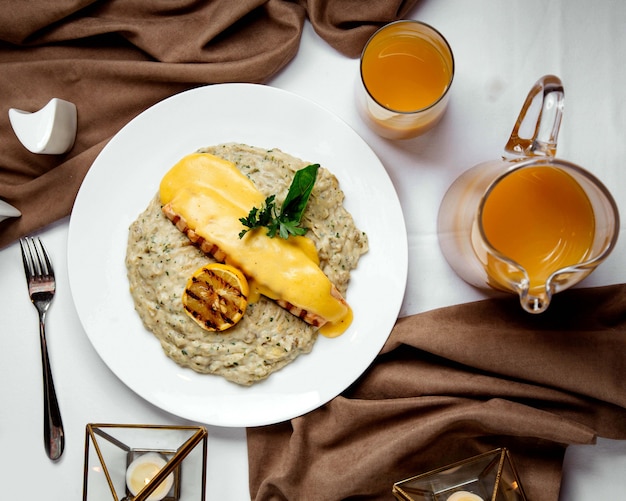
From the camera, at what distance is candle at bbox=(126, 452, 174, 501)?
224cm

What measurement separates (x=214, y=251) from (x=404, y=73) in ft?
3.21

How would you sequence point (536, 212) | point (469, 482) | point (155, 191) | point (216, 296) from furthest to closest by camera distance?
point (155, 191) < point (469, 482) < point (216, 296) < point (536, 212)

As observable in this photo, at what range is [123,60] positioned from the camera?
8.08 ft

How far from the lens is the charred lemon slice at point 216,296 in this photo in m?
2.16

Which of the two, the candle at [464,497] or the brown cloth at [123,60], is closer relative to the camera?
the candle at [464,497]

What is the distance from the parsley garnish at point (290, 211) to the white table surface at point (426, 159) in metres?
0.44

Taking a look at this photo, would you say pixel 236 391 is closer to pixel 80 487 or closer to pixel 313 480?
pixel 313 480

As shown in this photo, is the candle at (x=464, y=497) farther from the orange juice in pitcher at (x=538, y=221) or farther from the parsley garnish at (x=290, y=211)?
the parsley garnish at (x=290, y=211)

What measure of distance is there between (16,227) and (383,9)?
66.4 inches

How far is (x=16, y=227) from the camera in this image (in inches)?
96.3

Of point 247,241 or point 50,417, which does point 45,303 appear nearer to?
point 50,417

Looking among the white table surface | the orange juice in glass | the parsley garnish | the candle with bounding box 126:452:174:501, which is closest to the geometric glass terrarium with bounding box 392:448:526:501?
the white table surface

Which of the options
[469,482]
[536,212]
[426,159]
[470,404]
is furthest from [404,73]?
[469,482]

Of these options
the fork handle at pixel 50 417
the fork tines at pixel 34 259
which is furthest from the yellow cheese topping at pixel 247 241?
the fork handle at pixel 50 417
